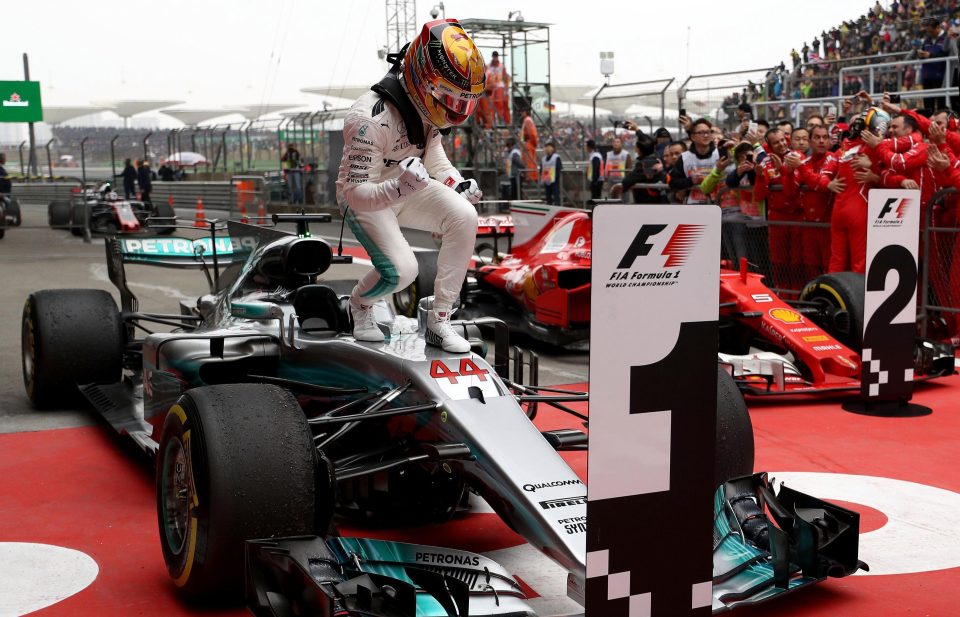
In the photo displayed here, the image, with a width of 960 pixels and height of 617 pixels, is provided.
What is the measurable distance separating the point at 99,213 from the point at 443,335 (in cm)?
1729

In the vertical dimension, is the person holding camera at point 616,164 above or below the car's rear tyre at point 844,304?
above

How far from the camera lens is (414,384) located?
4469 millimetres

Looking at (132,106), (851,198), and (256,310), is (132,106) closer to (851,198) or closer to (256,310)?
(851,198)

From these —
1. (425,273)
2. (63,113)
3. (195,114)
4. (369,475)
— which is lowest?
(369,475)

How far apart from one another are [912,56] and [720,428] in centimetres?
1598

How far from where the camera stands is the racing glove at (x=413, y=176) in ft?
15.1

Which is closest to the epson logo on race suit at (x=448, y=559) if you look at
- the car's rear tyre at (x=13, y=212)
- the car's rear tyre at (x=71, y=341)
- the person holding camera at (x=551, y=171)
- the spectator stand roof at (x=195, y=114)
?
the car's rear tyre at (x=71, y=341)

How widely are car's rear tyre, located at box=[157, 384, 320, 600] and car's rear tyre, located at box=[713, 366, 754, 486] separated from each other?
1.67 m

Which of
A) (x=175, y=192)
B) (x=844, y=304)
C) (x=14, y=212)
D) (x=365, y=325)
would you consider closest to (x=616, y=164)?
(x=844, y=304)

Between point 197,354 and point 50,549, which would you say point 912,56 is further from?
point 50,549

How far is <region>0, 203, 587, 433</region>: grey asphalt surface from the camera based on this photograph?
7055mm

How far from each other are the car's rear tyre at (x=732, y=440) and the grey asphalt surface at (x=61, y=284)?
11.9ft

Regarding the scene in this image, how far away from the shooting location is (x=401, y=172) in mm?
4859

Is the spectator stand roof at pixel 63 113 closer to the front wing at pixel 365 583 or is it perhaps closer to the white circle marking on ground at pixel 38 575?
the white circle marking on ground at pixel 38 575
